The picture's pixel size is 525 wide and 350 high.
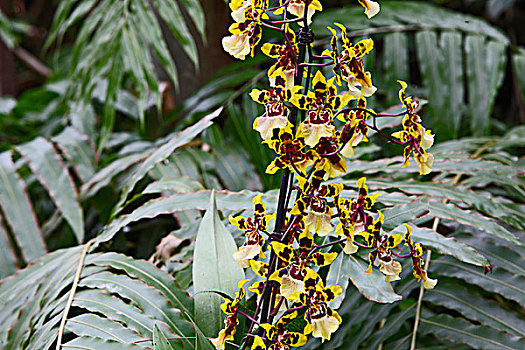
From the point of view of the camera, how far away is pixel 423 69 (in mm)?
991

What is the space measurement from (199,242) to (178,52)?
867 millimetres

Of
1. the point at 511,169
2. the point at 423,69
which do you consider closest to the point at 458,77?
the point at 423,69

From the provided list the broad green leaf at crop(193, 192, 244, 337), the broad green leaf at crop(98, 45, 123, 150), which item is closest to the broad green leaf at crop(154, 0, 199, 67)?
the broad green leaf at crop(98, 45, 123, 150)

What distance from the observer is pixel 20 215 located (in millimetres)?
795

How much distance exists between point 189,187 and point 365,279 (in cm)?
29

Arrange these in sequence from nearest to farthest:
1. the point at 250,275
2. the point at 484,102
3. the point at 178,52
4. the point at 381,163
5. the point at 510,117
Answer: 1. the point at 250,275
2. the point at 381,163
3. the point at 484,102
4. the point at 178,52
5. the point at 510,117

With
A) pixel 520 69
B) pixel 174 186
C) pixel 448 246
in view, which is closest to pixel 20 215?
pixel 174 186

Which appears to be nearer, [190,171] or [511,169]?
[511,169]

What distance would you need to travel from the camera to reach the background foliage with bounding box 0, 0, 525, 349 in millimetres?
512

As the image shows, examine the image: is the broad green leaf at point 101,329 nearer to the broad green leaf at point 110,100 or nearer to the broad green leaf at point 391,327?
the broad green leaf at point 391,327

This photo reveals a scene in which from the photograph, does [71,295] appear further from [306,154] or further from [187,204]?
[306,154]

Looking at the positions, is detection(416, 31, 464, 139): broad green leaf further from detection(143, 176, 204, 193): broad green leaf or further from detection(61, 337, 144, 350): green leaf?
detection(61, 337, 144, 350): green leaf

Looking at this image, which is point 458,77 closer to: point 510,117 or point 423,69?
point 423,69

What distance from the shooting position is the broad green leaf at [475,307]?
1.80 ft
